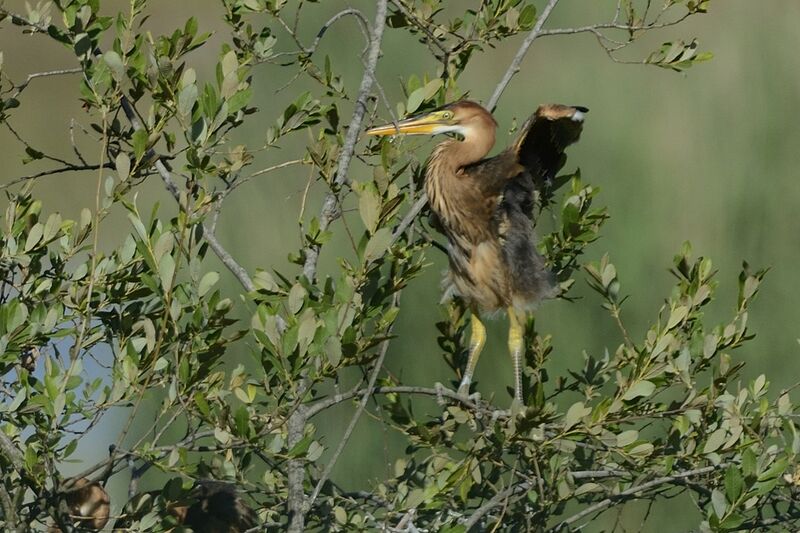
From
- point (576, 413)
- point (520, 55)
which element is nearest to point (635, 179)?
point (520, 55)

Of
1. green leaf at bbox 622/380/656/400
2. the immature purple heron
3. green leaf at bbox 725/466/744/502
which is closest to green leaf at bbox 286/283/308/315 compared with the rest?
green leaf at bbox 622/380/656/400

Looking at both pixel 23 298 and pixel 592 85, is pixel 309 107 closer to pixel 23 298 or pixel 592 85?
pixel 23 298

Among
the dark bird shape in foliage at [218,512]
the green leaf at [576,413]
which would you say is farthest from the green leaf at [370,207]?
the dark bird shape in foliage at [218,512]

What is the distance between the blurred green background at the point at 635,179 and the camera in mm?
4281

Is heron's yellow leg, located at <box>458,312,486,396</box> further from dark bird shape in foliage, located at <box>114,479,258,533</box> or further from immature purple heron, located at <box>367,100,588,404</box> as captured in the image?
dark bird shape in foliage, located at <box>114,479,258,533</box>

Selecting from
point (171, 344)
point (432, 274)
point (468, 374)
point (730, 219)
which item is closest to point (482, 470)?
point (468, 374)

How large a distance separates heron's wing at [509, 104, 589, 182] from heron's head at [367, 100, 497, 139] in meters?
0.13

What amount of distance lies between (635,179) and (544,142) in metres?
1.41

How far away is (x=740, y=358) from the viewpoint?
440 cm

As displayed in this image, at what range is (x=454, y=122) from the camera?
3.53 meters

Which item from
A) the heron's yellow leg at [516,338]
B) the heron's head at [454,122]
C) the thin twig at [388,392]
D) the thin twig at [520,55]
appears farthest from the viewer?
the heron's yellow leg at [516,338]

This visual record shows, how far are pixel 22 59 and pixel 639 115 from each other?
5.98 metres

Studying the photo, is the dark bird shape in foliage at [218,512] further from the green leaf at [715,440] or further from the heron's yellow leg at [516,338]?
the green leaf at [715,440]

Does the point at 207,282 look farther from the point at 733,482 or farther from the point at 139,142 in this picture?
the point at 733,482
